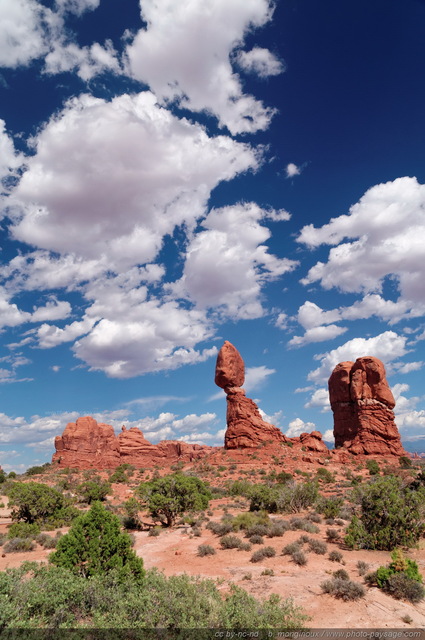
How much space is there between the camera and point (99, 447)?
68000 millimetres

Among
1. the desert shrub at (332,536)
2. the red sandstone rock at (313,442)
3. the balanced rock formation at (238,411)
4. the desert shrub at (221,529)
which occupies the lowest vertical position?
the desert shrub at (332,536)

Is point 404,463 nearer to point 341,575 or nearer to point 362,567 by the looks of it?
point 362,567

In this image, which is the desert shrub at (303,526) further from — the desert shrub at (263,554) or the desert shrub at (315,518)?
the desert shrub at (263,554)

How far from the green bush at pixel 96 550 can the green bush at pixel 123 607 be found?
798 millimetres

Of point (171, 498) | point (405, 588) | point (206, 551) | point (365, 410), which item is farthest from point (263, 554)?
point (365, 410)

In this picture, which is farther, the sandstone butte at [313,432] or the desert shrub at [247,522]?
the sandstone butte at [313,432]

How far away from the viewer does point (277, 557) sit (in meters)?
14.2

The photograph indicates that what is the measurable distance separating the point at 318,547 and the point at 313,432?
157ft

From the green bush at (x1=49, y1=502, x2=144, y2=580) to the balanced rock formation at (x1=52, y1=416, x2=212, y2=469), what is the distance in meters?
56.8

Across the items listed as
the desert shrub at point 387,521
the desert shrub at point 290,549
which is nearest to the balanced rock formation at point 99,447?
the desert shrub at point 290,549

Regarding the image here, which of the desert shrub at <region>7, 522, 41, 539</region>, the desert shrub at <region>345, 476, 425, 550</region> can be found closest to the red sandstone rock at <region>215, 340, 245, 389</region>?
the desert shrub at <region>7, 522, 41, 539</region>

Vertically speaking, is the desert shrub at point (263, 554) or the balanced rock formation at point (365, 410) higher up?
the balanced rock formation at point (365, 410)

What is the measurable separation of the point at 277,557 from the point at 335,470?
37502mm

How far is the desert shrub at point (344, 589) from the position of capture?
10062mm
